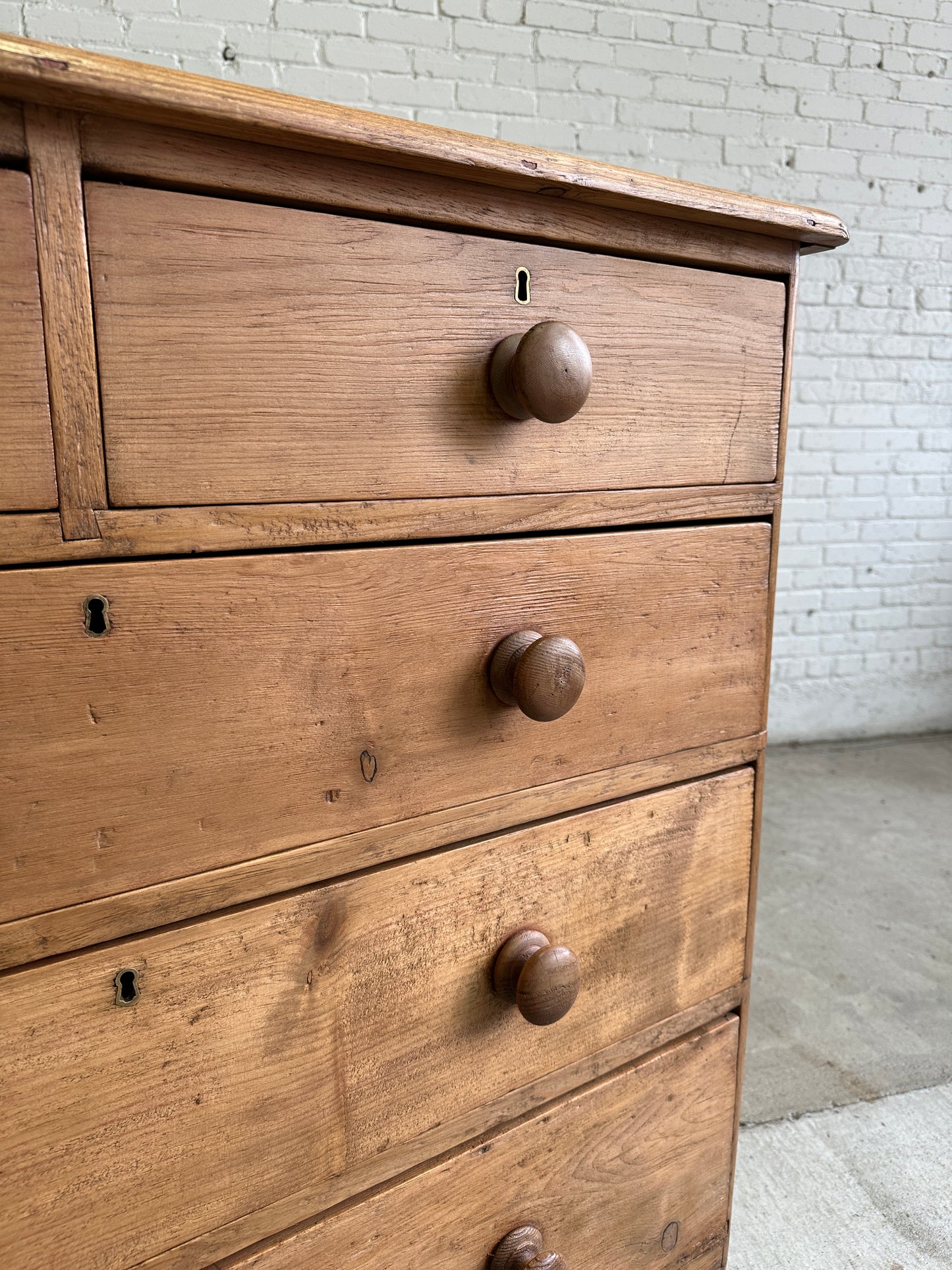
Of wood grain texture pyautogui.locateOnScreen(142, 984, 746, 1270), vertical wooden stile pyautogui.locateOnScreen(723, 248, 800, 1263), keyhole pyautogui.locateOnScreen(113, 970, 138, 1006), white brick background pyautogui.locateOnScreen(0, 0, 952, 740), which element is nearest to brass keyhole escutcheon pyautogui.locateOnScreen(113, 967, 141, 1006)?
Answer: keyhole pyautogui.locateOnScreen(113, 970, 138, 1006)

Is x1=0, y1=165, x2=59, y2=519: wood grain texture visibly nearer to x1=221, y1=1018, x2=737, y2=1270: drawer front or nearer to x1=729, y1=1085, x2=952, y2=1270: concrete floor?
x1=221, y1=1018, x2=737, y2=1270: drawer front

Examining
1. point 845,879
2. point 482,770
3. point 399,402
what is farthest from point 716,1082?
point 845,879

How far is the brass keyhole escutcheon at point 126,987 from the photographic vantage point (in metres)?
0.45

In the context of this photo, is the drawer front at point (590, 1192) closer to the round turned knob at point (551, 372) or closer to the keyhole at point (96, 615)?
the keyhole at point (96, 615)

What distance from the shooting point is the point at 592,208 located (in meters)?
0.55

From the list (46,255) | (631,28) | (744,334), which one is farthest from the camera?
(631,28)

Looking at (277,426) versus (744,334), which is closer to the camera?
(277,426)

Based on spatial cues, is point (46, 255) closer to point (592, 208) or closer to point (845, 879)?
point (592, 208)

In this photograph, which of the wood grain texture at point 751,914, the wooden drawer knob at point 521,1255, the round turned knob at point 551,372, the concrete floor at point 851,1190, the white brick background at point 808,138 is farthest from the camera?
the white brick background at point 808,138

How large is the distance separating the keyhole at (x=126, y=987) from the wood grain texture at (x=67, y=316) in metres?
0.23

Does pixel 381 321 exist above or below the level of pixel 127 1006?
above

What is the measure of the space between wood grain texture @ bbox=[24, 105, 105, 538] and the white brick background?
74.4 inches

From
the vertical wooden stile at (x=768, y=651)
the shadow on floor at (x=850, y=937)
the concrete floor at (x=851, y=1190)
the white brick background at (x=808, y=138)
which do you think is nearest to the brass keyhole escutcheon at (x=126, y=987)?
the vertical wooden stile at (x=768, y=651)

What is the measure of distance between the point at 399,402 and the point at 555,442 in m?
0.12
